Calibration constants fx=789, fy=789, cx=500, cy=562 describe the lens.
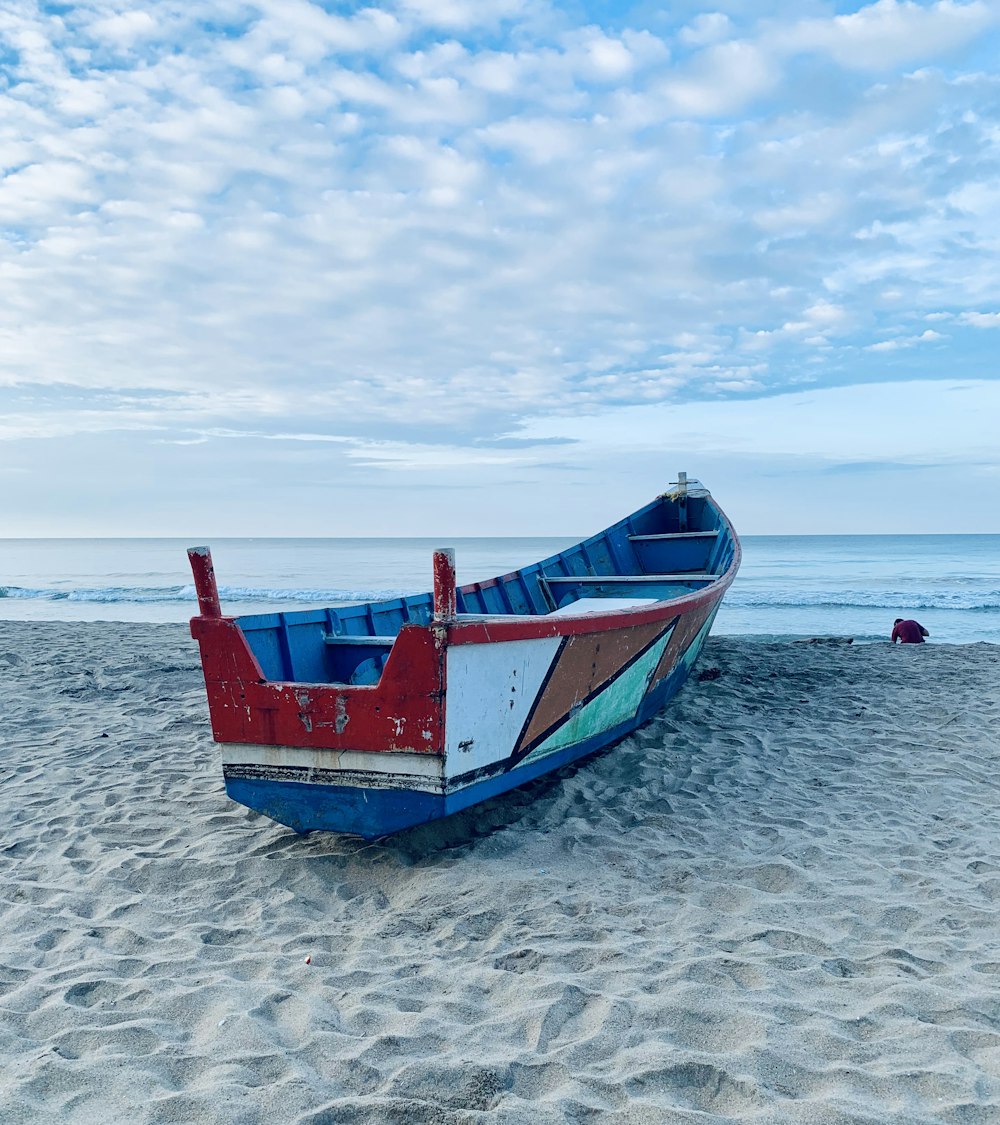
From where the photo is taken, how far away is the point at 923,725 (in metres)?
6.56

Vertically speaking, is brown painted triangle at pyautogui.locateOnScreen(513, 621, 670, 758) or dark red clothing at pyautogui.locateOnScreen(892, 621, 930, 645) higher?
brown painted triangle at pyautogui.locateOnScreen(513, 621, 670, 758)

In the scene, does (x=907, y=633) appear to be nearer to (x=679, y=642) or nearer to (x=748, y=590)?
(x=679, y=642)


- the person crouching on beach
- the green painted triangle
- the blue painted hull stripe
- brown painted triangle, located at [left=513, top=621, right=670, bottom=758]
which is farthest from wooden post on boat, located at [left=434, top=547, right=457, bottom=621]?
the person crouching on beach

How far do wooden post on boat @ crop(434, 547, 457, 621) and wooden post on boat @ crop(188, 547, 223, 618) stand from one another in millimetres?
1130

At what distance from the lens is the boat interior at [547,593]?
4742 mm

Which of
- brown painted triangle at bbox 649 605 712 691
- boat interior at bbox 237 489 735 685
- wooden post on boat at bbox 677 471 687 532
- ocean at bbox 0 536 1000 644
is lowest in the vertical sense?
ocean at bbox 0 536 1000 644

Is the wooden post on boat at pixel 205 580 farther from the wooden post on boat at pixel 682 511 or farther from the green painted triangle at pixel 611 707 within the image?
the wooden post on boat at pixel 682 511

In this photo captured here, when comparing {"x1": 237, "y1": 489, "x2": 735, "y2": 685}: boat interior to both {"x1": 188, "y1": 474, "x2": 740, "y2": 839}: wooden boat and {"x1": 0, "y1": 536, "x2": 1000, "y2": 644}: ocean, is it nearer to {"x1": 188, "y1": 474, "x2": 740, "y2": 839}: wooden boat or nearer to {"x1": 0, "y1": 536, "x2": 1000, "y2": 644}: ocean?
{"x1": 188, "y1": 474, "x2": 740, "y2": 839}: wooden boat

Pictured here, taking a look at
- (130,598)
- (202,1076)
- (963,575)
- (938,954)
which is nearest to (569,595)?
(938,954)

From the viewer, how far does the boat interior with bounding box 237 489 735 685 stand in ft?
15.6

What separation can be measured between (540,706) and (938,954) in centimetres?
203

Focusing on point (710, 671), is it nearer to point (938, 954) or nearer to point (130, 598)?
point (938, 954)

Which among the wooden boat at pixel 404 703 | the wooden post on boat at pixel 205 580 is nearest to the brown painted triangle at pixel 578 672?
the wooden boat at pixel 404 703

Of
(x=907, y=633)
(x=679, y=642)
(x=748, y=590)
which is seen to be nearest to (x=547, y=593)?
(x=679, y=642)
